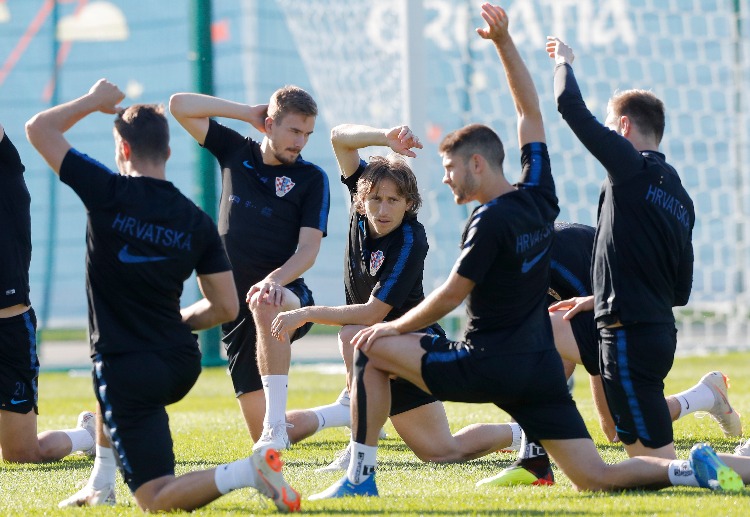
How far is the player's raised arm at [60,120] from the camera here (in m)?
4.78

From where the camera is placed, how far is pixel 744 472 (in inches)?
206

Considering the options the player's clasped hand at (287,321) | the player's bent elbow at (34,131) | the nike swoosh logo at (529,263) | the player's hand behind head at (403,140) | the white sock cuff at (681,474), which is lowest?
the white sock cuff at (681,474)

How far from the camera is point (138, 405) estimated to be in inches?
188

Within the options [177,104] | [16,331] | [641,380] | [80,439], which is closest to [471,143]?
[641,380]

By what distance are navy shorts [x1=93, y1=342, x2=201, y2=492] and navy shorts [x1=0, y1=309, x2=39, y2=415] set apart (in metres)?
2.23

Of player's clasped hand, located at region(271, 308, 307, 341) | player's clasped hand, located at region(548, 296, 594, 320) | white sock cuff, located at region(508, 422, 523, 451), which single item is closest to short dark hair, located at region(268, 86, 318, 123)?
player's clasped hand, located at region(271, 308, 307, 341)

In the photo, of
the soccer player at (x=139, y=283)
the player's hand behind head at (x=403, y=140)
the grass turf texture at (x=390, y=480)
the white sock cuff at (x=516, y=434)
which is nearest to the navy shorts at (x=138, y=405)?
the soccer player at (x=139, y=283)

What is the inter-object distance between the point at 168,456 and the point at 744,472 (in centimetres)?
262

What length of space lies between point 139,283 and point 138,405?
514 millimetres

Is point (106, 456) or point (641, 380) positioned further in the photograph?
point (641, 380)

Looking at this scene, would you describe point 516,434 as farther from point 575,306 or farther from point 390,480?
point 390,480

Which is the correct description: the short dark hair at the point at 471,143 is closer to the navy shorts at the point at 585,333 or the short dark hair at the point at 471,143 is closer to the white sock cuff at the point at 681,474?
the white sock cuff at the point at 681,474

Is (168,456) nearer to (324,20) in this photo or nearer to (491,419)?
(491,419)

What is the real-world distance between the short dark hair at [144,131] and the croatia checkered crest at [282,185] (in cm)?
238
